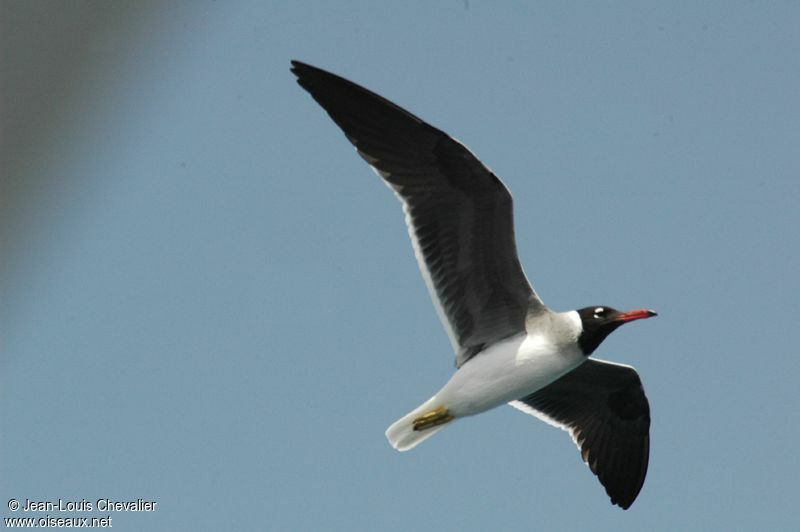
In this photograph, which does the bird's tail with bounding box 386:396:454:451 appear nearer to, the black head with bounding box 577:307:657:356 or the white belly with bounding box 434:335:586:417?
the white belly with bounding box 434:335:586:417

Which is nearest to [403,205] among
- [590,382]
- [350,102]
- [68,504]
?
[350,102]

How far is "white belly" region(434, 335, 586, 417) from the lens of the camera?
7.27 meters

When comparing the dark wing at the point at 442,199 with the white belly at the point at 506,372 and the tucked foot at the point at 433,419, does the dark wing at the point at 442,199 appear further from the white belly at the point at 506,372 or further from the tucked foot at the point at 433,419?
the tucked foot at the point at 433,419

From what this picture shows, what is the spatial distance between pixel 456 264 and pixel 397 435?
1.52 m

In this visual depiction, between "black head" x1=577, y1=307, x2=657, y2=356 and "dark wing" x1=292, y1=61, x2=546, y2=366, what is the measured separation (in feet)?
1.24

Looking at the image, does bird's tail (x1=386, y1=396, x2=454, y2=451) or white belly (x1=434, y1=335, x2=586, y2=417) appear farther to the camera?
bird's tail (x1=386, y1=396, x2=454, y2=451)

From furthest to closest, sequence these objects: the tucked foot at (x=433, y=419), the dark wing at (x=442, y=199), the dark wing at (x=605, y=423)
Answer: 1. the dark wing at (x=605, y=423)
2. the tucked foot at (x=433, y=419)
3. the dark wing at (x=442, y=199)

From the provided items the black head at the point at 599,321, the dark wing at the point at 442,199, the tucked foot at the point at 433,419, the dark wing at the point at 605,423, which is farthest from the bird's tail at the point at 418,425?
the dark wing at the point at 605,423

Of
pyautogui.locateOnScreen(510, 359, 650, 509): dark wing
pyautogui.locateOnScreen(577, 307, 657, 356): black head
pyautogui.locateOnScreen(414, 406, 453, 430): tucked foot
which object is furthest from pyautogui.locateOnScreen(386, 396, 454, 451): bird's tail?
pyautogui.locateOnScreen(510, 359, 650, 509): dark wing

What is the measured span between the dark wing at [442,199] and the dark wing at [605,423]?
1.86 meters

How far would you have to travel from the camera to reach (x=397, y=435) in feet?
25.4

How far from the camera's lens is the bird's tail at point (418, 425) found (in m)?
7.47

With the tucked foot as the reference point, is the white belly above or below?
above

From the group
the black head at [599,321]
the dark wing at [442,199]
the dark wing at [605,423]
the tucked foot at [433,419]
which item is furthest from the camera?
the dark wing at [605,423]
